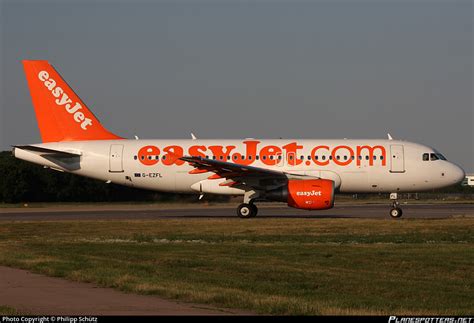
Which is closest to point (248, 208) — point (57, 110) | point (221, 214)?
point (221, 214)

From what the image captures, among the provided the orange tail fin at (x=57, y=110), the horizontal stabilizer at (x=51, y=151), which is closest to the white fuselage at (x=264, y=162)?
the horizontal stabilizer at (x=51, y=151)

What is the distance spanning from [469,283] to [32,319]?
8.58 meters

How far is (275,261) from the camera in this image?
19531mm

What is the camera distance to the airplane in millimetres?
37812

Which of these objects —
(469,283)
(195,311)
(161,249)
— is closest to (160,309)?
(195,311)

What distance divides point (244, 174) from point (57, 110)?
9.88 meters

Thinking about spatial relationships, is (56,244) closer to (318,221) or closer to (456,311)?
(318,221)

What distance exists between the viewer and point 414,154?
38.4m

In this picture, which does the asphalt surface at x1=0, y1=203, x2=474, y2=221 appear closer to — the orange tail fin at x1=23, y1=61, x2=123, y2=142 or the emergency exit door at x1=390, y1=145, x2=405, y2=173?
the emergency exit door at x1=390, y1=145, x2=405, y2=173

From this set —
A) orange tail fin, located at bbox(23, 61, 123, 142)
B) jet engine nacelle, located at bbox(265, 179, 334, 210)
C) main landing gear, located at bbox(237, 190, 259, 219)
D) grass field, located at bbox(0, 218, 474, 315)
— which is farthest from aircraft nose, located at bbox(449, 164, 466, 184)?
orange tail fin, located at bbox(23, 61, 123, 142)

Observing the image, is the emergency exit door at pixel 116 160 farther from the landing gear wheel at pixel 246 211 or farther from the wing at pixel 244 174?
the landing gear wheel at pixel 246 211

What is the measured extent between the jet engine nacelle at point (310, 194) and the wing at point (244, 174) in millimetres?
1088

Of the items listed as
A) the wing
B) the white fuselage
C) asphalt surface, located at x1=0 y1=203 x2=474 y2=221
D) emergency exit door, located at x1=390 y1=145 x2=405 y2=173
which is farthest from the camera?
asphalt surface, located at x1=0 y1=203 x2=474 y2=221

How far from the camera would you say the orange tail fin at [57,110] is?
40.1m
